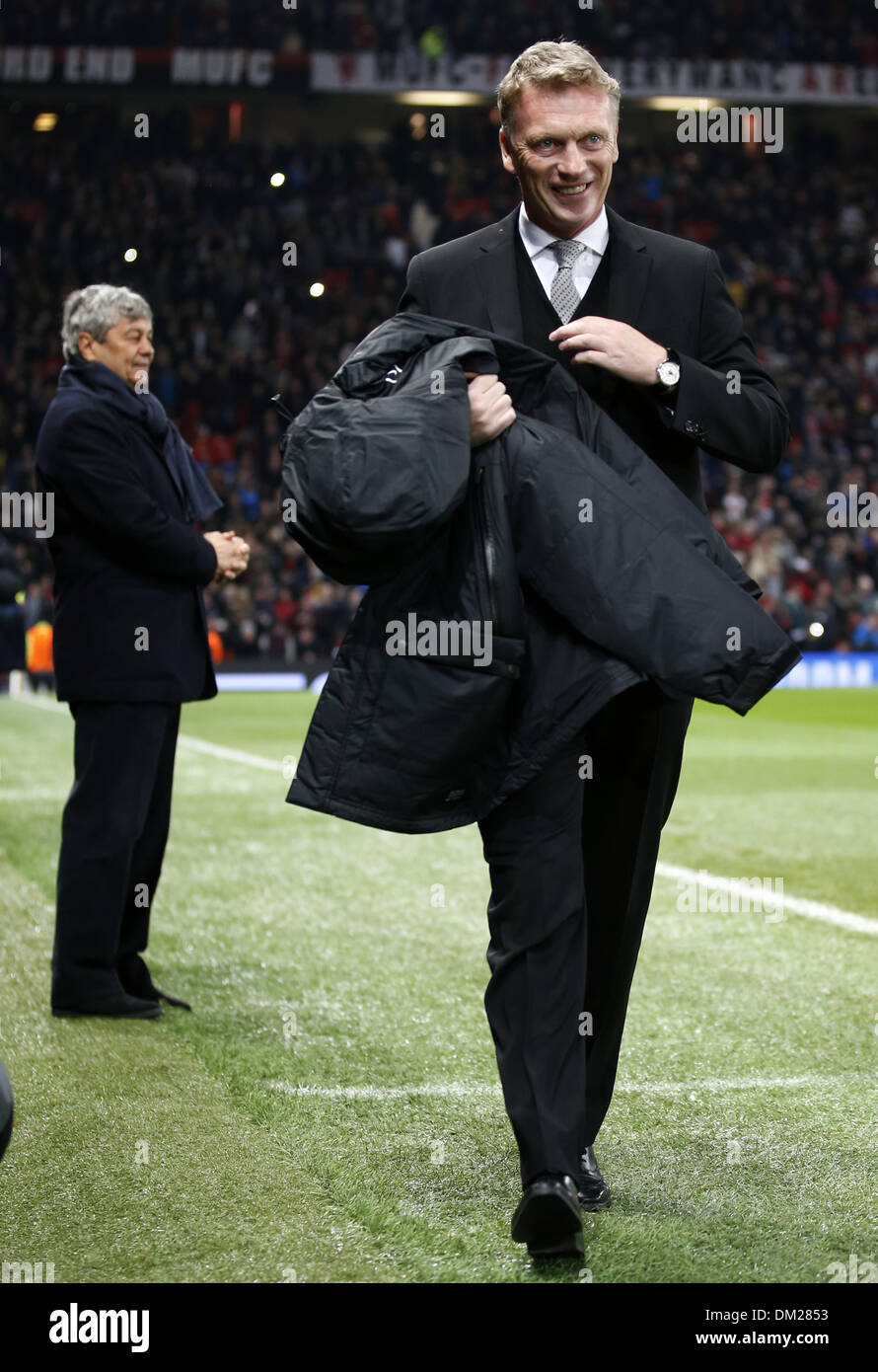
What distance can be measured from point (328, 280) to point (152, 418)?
85.4ft

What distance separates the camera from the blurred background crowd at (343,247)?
88.2 ft

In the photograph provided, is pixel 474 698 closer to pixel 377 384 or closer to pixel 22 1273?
pixel 377 384

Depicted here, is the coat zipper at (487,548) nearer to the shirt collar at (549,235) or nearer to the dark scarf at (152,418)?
the shirt collar at (549,235)

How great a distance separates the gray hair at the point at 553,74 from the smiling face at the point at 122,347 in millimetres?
2166

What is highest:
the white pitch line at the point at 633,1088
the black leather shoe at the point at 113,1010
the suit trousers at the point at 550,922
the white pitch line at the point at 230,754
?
the suit trousers at the point at 550,922

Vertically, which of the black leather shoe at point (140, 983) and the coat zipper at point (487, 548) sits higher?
the coat zipper at point (487, 548)

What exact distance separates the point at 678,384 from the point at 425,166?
30374mm

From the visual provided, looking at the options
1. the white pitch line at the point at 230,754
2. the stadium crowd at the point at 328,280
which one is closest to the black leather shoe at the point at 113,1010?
the white pitch line at the point at 230,754

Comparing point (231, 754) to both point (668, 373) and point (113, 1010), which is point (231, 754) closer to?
point (113, 1010)

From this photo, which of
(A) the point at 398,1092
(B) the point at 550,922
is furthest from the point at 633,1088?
(B) the point at 550,922

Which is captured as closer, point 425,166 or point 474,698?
point 474,698

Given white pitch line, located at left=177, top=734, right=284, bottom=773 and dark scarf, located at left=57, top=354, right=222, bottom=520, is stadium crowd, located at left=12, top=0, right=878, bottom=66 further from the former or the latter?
dark scarf, located at left=57, top=354, right=222, bottom=520
